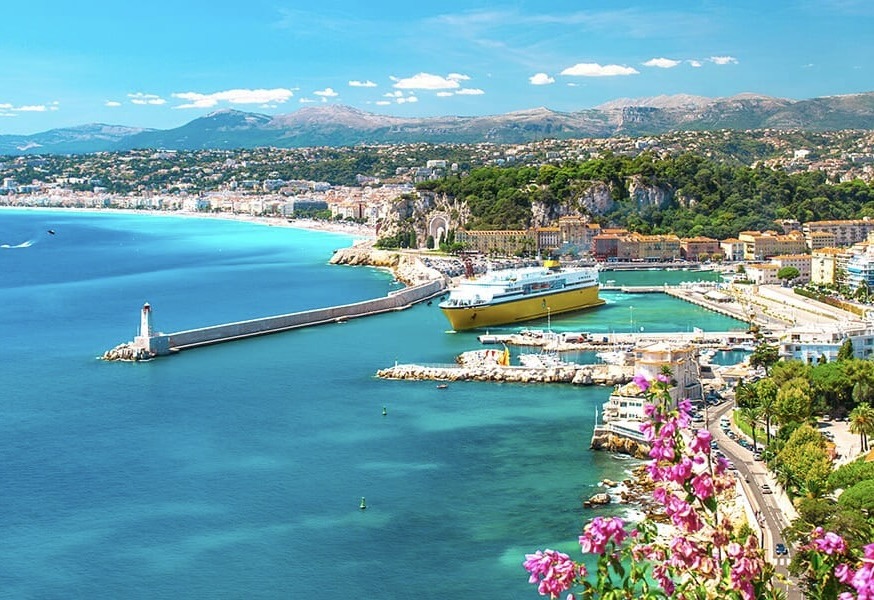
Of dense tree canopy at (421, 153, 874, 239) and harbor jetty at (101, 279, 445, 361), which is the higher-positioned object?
dense tree canopy at (421, 153, 874, 239)

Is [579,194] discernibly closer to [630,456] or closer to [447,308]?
[447,308]

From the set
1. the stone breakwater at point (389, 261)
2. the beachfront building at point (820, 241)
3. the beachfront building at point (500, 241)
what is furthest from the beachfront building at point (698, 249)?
the stone breakwater at point (389, 261)

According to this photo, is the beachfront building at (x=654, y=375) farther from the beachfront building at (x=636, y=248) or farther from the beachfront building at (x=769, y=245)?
the beachfront building at (x=636, y=248)

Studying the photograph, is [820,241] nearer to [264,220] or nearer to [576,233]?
[576,233]

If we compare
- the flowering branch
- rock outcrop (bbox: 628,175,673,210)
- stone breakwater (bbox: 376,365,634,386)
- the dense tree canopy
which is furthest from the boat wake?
the flowering branch

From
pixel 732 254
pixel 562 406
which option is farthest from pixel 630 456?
pixel 732 254

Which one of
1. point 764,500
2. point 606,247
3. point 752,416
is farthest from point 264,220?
point 764,500

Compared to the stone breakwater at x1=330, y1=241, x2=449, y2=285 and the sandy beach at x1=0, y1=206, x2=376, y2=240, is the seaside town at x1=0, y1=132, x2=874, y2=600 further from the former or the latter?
the sandy beach at x1=0, y1=206, x2=376, y2=240
